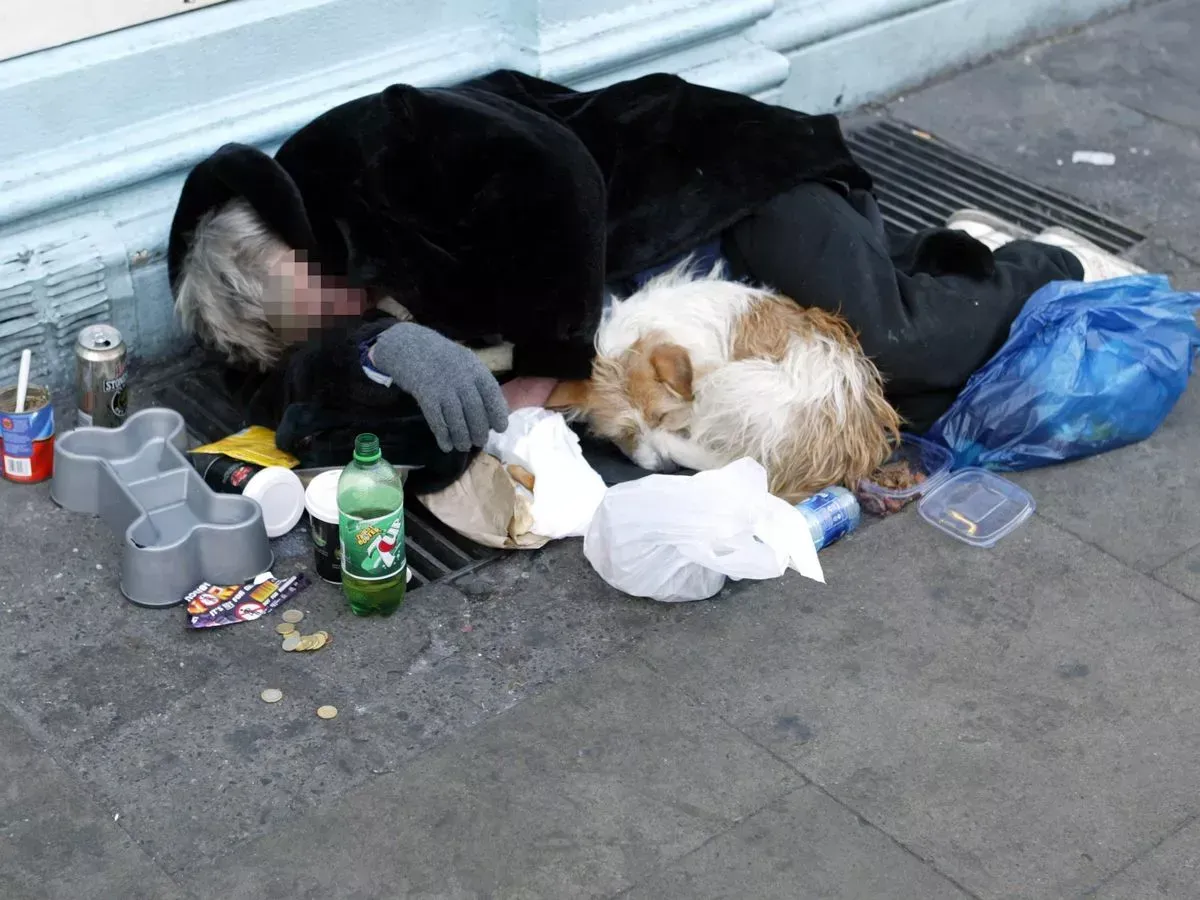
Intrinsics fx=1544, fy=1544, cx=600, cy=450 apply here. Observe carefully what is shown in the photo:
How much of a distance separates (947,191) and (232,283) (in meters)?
2.60

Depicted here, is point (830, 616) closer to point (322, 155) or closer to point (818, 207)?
point (818, 207)

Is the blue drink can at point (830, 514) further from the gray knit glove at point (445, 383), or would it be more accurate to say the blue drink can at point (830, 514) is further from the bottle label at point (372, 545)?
the bottle label at point (372, 545)

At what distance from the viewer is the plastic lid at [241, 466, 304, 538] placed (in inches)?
133

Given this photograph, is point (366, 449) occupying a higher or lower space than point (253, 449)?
higher

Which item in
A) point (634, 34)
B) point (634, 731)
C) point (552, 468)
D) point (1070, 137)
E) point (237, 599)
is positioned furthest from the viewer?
point (1070, 137)

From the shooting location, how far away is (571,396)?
12.0 feet

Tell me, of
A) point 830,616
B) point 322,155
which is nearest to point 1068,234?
point 830,616

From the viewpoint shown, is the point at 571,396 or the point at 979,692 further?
the point at 571,396

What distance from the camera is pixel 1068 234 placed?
181 inches

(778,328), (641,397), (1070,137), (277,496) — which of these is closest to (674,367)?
(641,397)

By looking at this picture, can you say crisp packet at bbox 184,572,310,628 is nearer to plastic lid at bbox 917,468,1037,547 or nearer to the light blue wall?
the light blue wall

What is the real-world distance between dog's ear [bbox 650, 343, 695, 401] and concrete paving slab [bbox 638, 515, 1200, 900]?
0.51 m

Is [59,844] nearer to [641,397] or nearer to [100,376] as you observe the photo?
[100,376]

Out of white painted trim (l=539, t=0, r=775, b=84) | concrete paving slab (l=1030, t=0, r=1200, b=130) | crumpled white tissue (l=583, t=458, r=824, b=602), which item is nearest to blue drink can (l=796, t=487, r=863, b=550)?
crumpled white tissue (l=583, t=458, r=824, b=602)
